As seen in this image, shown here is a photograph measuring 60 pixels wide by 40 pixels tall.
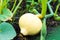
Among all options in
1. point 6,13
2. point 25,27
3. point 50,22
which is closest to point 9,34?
point 25,27

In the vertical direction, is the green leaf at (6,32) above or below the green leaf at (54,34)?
above

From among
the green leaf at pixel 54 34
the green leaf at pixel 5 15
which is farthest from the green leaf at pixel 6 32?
the green leaf at pixel 54 34

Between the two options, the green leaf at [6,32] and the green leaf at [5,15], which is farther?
the green leaf at [5,15]

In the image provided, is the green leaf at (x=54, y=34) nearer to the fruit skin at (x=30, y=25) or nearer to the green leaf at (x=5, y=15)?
the fruit skin at (x=30, y=25)

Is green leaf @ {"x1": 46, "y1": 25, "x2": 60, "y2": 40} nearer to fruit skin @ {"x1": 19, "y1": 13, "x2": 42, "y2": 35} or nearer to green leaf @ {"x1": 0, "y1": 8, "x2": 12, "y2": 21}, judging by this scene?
fruit skin @ {"x1": 19, "y1": 13, "x2": 42, "y2": 35}

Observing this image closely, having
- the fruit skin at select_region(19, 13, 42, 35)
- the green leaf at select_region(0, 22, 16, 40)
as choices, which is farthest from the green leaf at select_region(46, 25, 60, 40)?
the green leaf at select_region(0, 22, 16, 40)

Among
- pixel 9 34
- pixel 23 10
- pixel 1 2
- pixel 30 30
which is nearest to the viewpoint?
pixel 9 34

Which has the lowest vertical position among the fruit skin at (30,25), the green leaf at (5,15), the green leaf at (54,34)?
the green leaf at (54,34)

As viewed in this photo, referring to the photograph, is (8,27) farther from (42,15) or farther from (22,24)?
(42,15)
